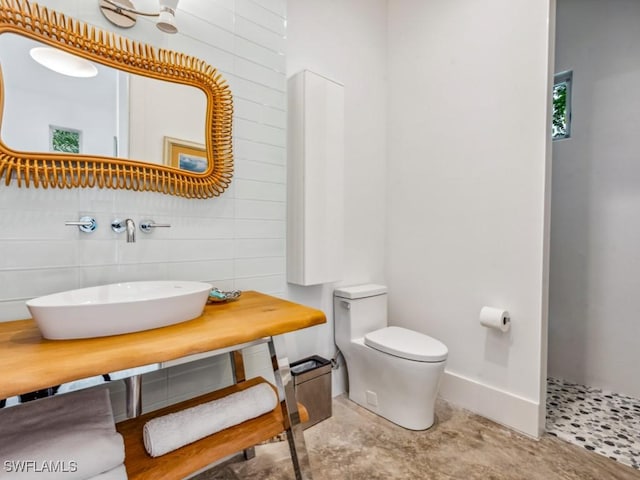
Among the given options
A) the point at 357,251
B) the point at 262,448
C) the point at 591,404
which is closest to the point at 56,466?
the point at 262,448

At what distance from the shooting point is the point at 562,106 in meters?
2.39

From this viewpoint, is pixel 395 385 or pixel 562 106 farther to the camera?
pixel 562 106

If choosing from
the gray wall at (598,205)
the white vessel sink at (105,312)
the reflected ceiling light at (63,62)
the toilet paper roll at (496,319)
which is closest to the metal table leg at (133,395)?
the white vessel sink at (105,312)

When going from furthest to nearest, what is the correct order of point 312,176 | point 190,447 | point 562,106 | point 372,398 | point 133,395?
point 562,106
point 372,398
point 312,176
point 133,395
point 190,447

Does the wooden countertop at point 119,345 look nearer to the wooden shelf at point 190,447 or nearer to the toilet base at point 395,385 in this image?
the wooden shelf at point 190,447

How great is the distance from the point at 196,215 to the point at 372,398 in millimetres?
1417

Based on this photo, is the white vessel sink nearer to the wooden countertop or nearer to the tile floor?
→ the wooden countertop

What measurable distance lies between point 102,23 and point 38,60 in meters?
0.27

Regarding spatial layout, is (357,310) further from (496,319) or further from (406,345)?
(496,319)

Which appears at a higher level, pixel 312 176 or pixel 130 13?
pixel 130 13

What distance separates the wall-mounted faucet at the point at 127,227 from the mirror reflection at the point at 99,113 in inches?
9.7

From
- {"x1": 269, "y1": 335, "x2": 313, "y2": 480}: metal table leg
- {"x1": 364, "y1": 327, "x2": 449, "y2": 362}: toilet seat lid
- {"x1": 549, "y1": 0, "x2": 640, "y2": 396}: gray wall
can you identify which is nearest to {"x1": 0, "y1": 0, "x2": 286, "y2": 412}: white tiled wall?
{"x1": 269, "y1": 335, "x2": 313, "y2": 480}: metal table leg

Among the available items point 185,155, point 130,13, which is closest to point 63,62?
point 130,13

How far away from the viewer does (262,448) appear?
5.25 ft
